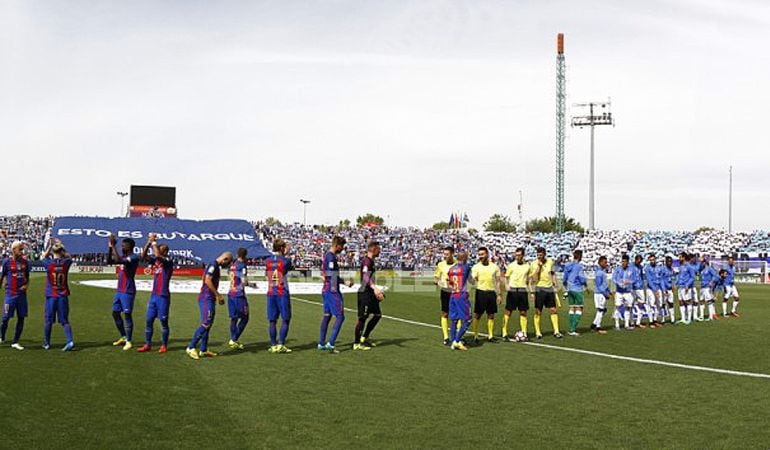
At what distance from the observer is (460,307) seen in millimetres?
14086

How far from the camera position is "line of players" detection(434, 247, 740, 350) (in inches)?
575

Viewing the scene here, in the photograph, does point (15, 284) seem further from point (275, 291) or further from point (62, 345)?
point (275, 291)

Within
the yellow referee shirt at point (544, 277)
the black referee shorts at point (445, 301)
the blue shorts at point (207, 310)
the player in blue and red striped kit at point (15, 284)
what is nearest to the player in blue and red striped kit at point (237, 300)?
the blue shorts at point (207, 310)

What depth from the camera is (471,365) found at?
1212 centimetres

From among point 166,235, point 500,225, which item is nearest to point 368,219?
point 500,225

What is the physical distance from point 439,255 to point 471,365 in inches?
2247

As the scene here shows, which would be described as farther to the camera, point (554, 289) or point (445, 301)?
point (554, 289)

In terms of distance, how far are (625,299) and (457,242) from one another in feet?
186

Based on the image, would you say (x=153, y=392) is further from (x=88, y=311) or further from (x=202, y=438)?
(x=88, y=311)

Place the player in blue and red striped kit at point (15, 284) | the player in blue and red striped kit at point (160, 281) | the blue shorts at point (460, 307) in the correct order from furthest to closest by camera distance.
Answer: the blue shorts at point (460, 307)
the player in blue and red striped kit at point (15, 284)
the player in blue and red striped kit at point (160, 281)

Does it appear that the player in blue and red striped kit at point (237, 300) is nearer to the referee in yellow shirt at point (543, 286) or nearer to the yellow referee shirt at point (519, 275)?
the yellow referee shirt at point (519, 275)

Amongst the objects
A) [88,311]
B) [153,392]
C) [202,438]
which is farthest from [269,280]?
[88,311]

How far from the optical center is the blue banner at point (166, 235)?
51.5 metres

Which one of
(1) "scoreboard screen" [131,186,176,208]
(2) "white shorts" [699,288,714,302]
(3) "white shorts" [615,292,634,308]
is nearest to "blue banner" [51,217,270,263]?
(1) "scoreboard screen" [131,186,176,208]
